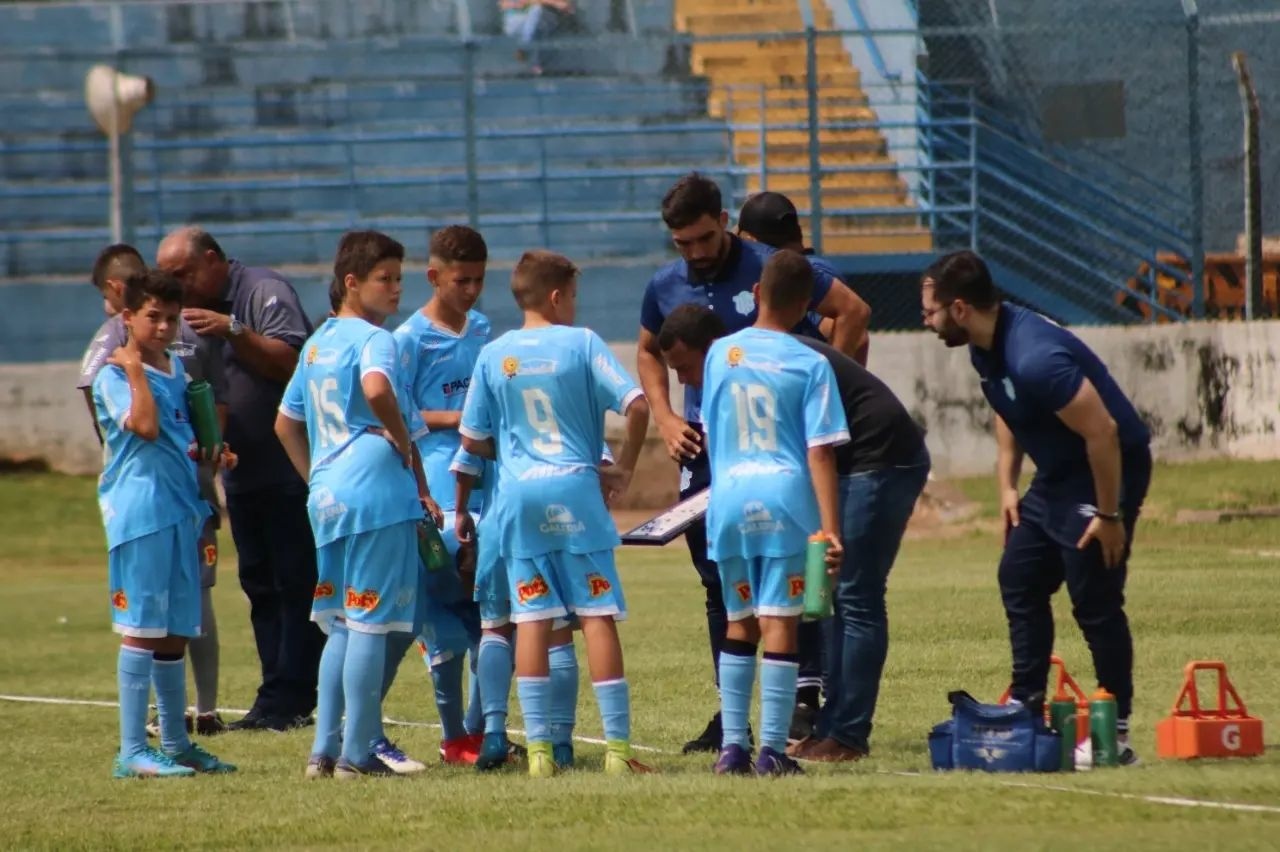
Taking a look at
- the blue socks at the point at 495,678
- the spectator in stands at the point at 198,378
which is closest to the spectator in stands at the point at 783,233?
the blue socks at the point at 495,678

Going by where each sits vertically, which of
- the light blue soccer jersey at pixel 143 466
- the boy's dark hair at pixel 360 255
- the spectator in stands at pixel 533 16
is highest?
the spectator in stands at pixel 533 16

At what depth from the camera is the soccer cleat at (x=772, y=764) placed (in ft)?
24.3

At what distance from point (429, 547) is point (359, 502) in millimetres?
319

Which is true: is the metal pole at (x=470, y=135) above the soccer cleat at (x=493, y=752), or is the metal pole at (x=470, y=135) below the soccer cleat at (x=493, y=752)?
above

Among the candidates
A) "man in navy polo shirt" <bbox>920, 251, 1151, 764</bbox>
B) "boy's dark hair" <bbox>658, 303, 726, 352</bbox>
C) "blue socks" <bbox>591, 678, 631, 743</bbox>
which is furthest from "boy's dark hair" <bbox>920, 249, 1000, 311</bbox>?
"blue socks" <bbox>591, 678, 631, 743</bbox>

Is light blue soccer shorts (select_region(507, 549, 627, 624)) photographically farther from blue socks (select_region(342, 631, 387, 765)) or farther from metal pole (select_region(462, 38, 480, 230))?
metal pole (select_region(462, 38, 480, 230))

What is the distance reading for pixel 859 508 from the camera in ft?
26.8

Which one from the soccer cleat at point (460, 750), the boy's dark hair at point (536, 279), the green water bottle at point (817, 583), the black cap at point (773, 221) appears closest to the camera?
the green water bottle at point (817, 583)

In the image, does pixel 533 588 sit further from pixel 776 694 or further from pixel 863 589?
pixel 863 589

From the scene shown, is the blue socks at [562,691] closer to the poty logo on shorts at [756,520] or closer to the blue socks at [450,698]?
the blue socks at [450,698]

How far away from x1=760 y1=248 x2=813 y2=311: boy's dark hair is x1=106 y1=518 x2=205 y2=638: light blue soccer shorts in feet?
8.00

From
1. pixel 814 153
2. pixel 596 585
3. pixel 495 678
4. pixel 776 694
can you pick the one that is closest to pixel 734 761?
pixel 776 694

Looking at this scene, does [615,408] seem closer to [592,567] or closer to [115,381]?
[592,567]

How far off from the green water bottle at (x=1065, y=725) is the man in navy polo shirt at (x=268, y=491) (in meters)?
3.93
